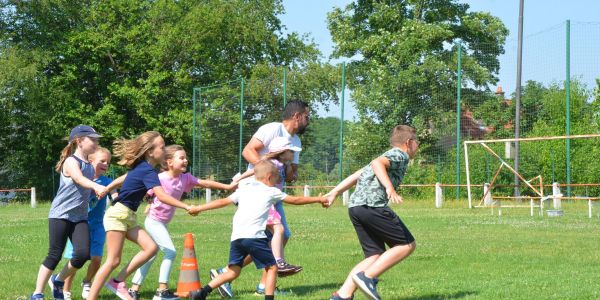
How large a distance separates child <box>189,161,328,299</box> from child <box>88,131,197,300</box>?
1.60 feet

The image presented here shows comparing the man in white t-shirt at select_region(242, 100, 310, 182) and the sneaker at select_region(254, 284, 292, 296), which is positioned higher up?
the man in white t-shirt at select_region(242, 100, 310, 182)

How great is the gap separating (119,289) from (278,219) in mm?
1723

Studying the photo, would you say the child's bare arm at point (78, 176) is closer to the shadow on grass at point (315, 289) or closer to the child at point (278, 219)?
the child at point (278, 219)

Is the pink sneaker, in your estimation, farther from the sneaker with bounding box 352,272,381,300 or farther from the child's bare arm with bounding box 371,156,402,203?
the child's bare arm with bounding box 371,156,402,203

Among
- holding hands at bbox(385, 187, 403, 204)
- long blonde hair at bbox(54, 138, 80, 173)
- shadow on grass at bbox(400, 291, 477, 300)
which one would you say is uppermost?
long blonde hair at bbox(54, 138, 80, 173)

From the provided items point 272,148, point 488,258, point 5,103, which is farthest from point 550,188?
point 5,103

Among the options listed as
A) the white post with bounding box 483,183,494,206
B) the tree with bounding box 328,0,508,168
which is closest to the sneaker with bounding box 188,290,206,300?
the white post with bounding box 483,183,494,206

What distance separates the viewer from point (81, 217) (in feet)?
26.8

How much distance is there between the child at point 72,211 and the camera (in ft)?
26.3

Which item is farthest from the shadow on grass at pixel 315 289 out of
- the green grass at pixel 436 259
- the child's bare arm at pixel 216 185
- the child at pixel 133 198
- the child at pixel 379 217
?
the child at pixel 133 198

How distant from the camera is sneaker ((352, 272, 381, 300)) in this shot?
750 centimetres

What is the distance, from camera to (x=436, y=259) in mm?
11789

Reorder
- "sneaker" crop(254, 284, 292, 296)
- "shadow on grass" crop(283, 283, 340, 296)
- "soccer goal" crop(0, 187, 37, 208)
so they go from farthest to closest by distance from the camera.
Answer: "soccer goal" crop(0, 187, 37, 208) → "shadow on grass" crop(283, 283, 340, 296) → "sneaker" crop(254, 284, 292, 296)

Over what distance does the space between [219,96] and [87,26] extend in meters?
13.8
